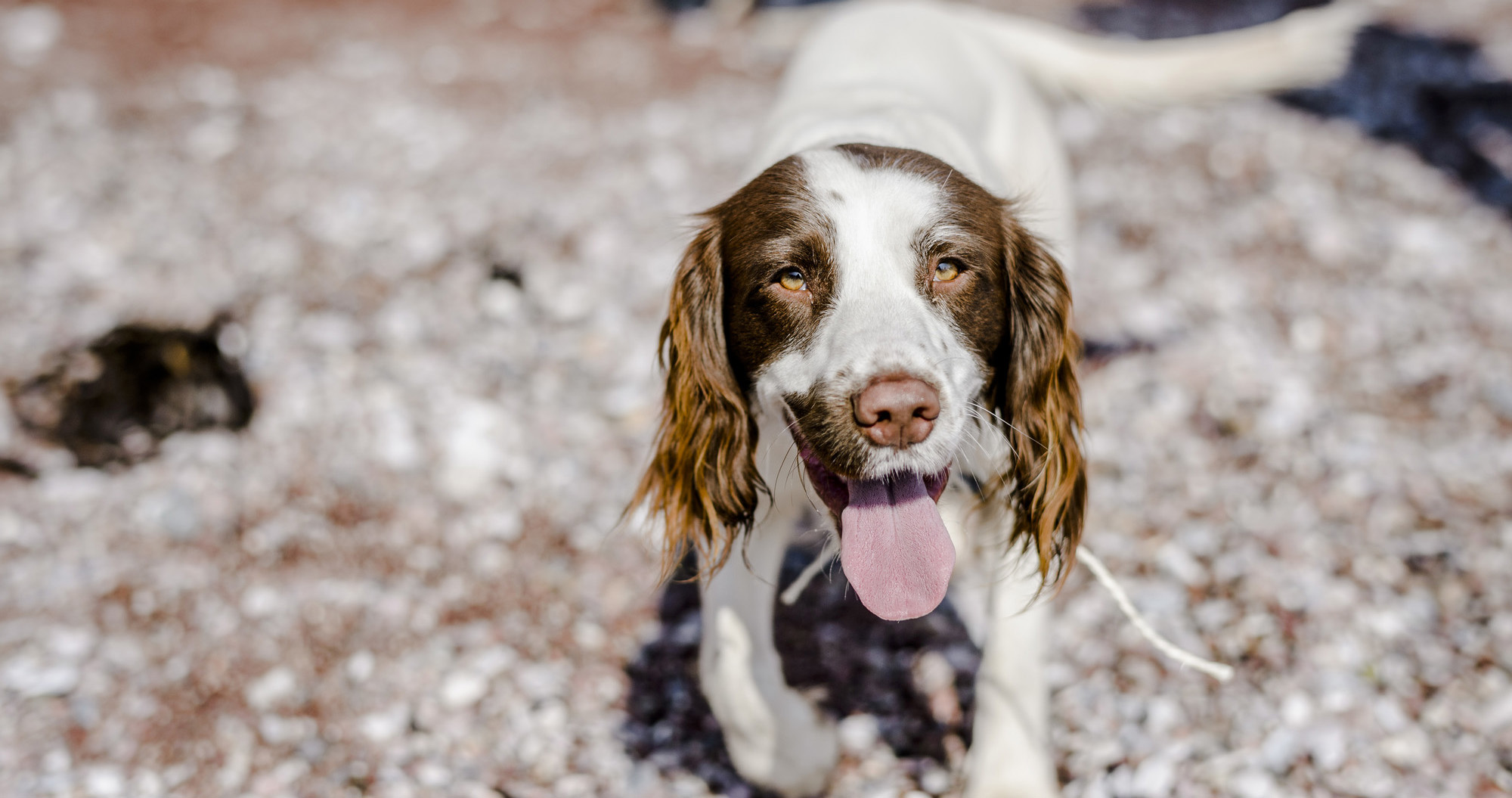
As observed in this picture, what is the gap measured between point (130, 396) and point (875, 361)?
341 cm

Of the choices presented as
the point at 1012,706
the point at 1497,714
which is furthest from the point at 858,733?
the point at 1497,714

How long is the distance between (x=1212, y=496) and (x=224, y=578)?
320 cm

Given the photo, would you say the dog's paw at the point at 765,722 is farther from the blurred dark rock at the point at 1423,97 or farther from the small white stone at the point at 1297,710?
the blurred dark rock at the point at 1423,97

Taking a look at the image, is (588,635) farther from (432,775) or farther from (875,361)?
(875,361)

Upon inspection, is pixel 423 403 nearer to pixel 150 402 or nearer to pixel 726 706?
pixel 150 402

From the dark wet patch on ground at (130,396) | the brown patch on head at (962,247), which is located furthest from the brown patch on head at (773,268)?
the dark wet patch on ground at (130,396)

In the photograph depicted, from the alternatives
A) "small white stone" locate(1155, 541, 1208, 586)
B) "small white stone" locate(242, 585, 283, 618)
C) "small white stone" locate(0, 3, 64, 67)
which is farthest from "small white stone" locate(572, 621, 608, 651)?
"small white stone" locate(0, 3, 64, 67)

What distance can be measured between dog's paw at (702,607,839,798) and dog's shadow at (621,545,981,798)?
118mm

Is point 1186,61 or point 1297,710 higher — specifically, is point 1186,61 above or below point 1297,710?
above

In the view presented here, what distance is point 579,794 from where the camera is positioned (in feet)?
9.12

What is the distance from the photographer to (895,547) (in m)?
2.23

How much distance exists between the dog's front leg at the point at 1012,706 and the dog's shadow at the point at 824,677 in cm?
27

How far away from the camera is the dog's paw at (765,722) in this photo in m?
2.67

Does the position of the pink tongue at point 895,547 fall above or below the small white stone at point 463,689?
above
